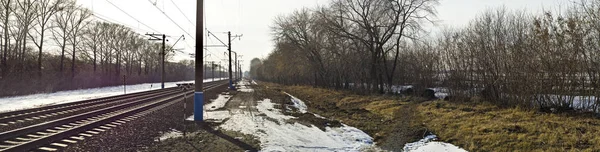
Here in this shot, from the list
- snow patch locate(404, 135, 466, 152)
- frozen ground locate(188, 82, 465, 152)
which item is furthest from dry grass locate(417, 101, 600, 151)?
frozen ground locate(188, 82, 465, 152)

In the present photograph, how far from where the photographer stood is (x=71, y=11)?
45.5 meters

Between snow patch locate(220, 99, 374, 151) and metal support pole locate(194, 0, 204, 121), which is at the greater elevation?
metal support pole locate(194, 0, 204, 121)

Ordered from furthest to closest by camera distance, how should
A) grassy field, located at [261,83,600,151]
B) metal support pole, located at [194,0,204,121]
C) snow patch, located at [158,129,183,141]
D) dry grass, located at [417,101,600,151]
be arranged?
metal support pole, located at [194,0,204,121], snow patch, located at [158,129,183,141], grassy field, located at [261,83,600,151], dry grass, located at [417,101,600,151]

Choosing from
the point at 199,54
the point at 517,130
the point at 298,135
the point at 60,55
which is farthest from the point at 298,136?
the point at 60,55

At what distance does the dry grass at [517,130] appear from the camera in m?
7.99

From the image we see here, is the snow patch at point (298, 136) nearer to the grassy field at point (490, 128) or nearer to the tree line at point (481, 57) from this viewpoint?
the grassy field at point (490, 128)

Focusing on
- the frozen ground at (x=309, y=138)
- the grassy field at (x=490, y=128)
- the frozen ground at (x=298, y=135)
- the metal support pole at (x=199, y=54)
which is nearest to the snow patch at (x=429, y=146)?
the frozen ground at (x=309, y=138)

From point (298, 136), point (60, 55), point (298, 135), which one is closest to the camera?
point (298, 136)

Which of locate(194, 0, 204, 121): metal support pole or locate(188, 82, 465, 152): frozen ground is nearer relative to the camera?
locate(188, 82, 465, 152): frozen ground

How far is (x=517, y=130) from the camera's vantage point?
950cm

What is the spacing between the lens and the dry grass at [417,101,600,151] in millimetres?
7989

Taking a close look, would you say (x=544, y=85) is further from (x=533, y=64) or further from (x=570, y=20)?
(x=570, y=20)

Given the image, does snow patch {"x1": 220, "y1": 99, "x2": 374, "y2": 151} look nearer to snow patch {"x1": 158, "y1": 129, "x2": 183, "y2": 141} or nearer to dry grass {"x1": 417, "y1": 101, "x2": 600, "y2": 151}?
snow patch {"x1": 158, "y1": 129, "x2": 183, "y2": 141}

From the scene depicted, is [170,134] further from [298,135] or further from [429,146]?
[429,146]
